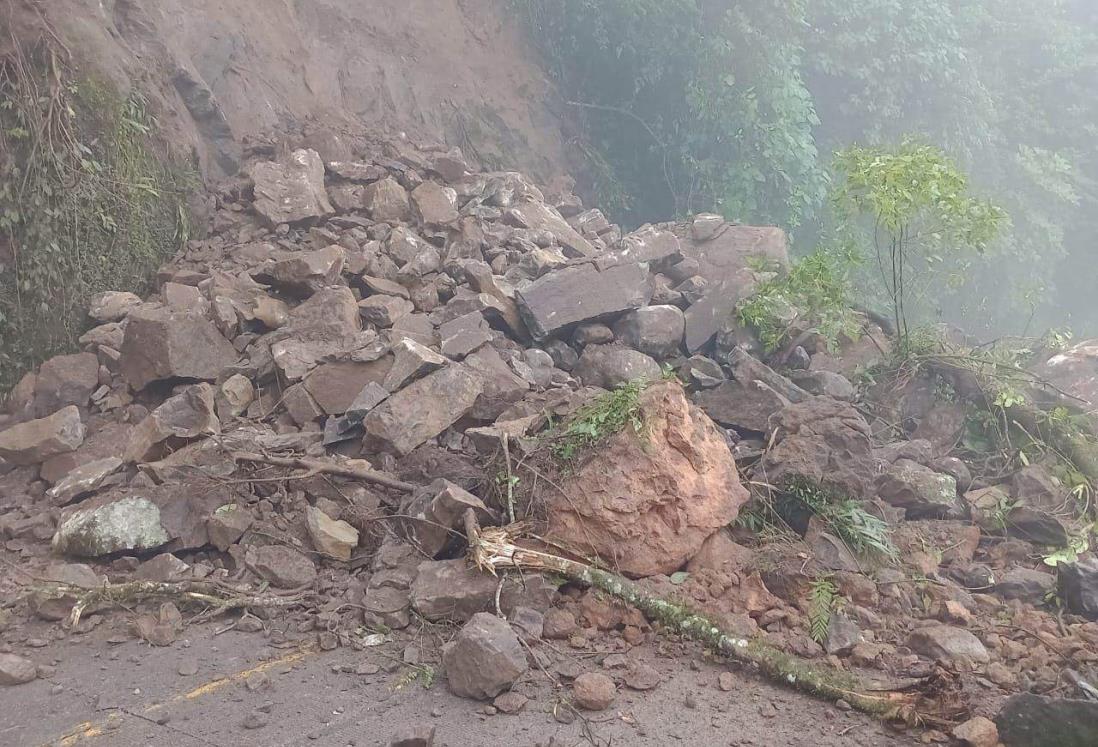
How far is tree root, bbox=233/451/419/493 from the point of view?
14.9ft

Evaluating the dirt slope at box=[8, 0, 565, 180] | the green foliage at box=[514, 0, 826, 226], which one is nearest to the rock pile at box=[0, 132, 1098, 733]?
the dirt slope at box=[8, 0, 565, 180]

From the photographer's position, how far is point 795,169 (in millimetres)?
11250

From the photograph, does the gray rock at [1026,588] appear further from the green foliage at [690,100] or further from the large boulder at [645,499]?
the green foliage at [690,100]

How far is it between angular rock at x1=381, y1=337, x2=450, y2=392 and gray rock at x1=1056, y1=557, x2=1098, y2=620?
3658 mm

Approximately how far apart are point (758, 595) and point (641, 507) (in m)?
0.71

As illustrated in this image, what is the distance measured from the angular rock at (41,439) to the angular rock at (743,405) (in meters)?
3.98

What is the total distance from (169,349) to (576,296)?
9.34ft

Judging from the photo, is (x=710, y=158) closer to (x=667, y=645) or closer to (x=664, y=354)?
(x=664, y=354)

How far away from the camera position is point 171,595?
395 centimetres

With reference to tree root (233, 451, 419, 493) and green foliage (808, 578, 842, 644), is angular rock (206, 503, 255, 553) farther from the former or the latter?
green foliage (808, 578, 842, 644)

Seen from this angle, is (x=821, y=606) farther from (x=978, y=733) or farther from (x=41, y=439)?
(x=41, y=439)

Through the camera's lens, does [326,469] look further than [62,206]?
No

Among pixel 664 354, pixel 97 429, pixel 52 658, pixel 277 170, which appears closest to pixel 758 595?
pixel 664 354

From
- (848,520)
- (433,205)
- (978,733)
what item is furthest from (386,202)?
(978,733)
